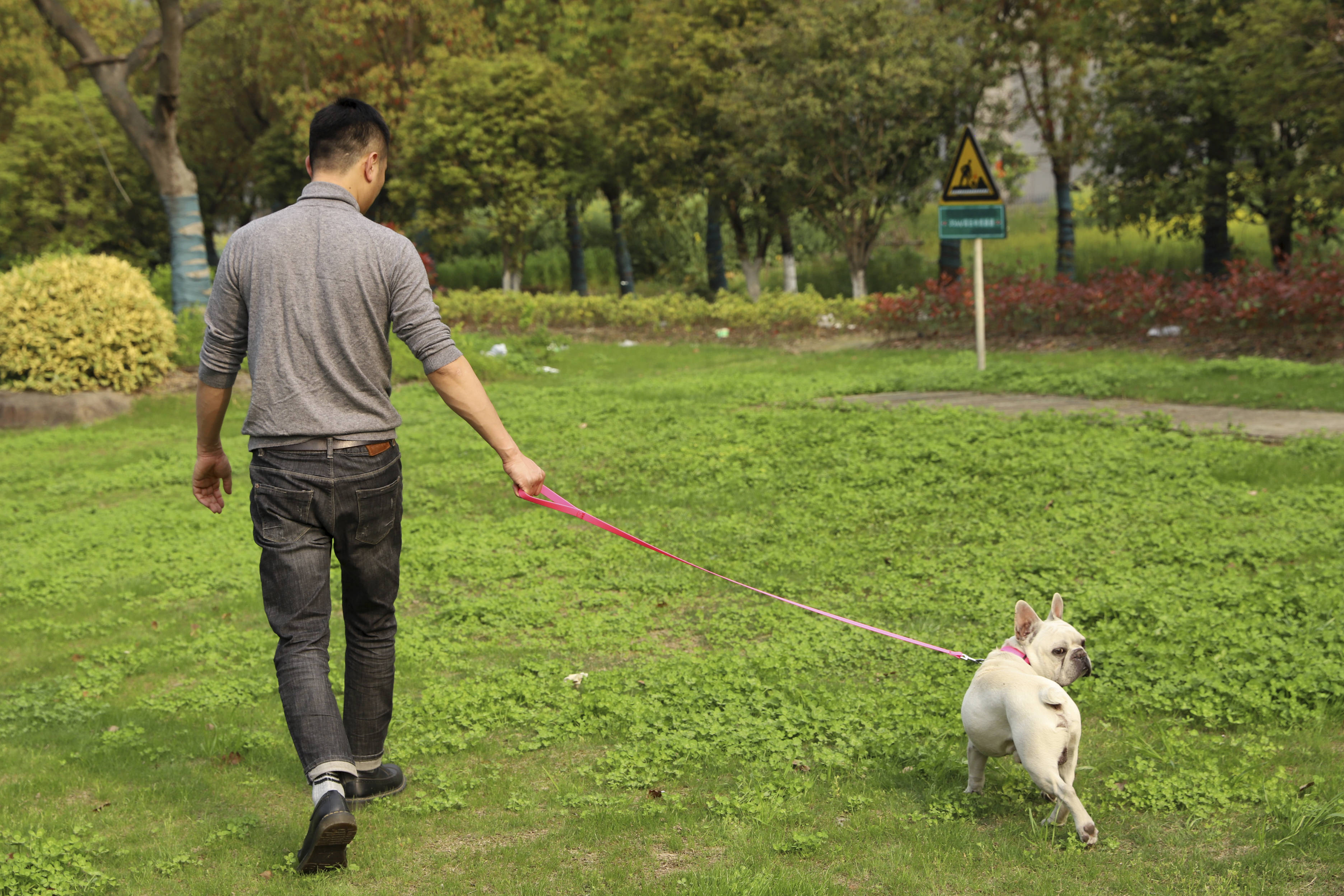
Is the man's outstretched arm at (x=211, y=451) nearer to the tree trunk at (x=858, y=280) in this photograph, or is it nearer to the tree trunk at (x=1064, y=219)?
the tree trunk at (x=858, y=280)

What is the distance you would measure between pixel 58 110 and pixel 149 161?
1987cm

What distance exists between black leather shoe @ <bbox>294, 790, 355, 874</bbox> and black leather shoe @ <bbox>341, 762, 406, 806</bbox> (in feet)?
1.58

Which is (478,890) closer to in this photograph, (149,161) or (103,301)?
(103,301)

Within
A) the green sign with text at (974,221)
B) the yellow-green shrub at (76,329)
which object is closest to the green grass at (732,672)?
the yellow-green shrub at (76,329)

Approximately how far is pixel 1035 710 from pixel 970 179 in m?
11.0

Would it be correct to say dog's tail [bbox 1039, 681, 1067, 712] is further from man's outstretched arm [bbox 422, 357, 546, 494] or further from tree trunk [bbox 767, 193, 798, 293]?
tree trunk [bbox 767, 193, 798, 293]

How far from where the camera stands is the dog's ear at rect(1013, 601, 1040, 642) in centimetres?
373

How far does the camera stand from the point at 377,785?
397cm

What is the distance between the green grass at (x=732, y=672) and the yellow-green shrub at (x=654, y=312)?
1049cm

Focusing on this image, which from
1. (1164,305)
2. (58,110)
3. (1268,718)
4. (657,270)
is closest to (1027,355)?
(1164,305)

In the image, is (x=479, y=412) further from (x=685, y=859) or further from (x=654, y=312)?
(x=654, y=312)

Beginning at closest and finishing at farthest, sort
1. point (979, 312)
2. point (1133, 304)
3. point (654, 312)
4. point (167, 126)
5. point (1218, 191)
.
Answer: point (979, 312) < point (1133, 304) < point (167, 126) < point (1218, 191) < point (654, 312)

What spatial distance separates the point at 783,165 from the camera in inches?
971

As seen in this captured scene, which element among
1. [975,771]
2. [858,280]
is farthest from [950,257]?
[975,771]
